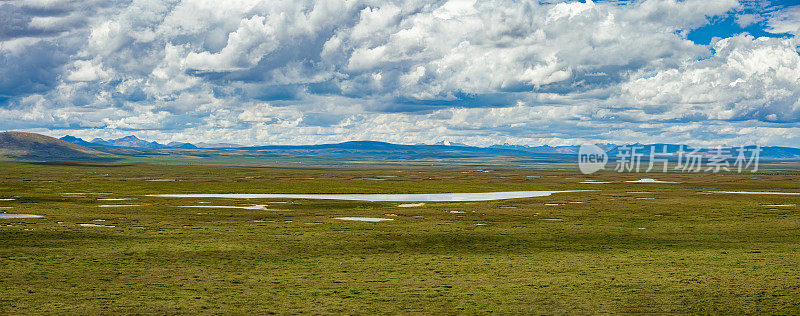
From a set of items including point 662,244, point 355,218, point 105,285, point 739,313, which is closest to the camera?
point 739,313

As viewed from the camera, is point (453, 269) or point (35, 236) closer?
point (453, 269)

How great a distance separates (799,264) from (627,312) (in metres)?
17.2

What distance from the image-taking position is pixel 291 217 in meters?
65.2

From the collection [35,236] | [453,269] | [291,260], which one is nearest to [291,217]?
[35,236]

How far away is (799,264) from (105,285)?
115 feet

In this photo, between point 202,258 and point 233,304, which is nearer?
point 233,304

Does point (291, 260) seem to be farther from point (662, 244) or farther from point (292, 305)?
point (662, 244)

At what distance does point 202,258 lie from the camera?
36.9 m

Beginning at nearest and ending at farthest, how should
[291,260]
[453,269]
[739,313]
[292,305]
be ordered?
[739,313] → [292,305] → [453,269] → [291,260]

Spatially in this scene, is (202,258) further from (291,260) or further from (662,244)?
(662,244)

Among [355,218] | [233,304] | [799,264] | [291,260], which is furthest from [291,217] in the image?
[799,264]

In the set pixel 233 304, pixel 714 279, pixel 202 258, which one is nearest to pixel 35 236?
pixel 202 258

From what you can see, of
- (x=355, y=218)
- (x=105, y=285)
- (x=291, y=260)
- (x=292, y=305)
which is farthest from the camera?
(x=355, y=218)

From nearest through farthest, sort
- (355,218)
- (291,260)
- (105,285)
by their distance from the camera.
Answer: (105,285) < (291,260) < (355,218)
